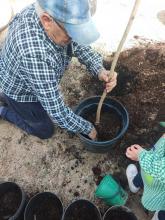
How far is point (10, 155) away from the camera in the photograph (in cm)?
333

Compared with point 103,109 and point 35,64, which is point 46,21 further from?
point 103,109

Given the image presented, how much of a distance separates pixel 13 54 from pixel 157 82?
5.77 ft

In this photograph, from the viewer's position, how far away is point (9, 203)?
9.51ft

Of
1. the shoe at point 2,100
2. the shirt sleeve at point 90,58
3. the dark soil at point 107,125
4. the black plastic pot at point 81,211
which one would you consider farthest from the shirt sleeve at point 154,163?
the shoe at point 2,100

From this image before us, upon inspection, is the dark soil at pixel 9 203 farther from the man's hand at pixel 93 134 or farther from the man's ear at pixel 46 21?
the man's ear at pixel 46 21

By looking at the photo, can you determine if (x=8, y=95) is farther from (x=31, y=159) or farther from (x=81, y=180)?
(x=81, y=180)

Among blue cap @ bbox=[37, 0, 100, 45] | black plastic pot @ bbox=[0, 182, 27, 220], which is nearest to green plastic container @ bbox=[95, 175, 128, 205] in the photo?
black plastic pot @ bbox=[0, 182, 27, 220]

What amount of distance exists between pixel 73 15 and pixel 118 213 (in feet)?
5.37

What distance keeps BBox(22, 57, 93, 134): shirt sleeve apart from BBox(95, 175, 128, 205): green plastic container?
0.53 metres

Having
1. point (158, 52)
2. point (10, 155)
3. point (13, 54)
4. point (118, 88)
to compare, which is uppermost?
point (13, 54)

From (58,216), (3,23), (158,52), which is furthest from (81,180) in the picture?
(3,23)

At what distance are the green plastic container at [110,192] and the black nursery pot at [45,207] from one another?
366mm

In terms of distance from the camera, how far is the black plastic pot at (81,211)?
2714 millimetres

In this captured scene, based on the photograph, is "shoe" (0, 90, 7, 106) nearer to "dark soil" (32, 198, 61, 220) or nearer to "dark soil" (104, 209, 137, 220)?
"dark soil" (32, 198, 61, 220)
